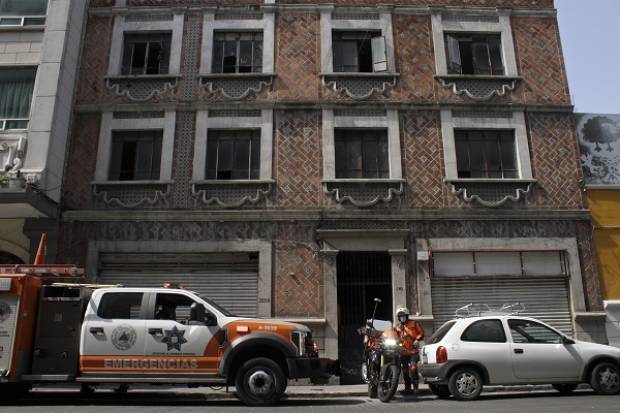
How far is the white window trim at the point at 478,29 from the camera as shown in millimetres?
15336

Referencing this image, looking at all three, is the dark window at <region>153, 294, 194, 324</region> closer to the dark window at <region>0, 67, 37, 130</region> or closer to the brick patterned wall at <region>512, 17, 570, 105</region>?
the dark window at <region>0, 67, 37, 130</region>

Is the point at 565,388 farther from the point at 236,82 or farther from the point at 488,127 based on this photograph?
the point at 236,82

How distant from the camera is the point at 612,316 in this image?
13422mm

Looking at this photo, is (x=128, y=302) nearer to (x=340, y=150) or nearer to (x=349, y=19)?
(x=340, y=150)

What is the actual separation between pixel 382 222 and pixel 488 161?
3638 mm

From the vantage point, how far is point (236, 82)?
15.0 meters

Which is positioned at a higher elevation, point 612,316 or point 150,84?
point 150,84

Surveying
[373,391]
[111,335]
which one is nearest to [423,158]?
[373,391]

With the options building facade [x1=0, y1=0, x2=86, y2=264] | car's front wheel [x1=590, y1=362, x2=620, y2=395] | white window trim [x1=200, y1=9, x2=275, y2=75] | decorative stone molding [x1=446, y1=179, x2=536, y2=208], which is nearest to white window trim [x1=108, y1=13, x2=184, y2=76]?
white window trim [x1=200, y1=9, x2=275, y2=75]

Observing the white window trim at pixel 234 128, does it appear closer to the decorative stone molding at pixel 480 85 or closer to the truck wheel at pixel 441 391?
the decorative stone molding at pixel 480 85

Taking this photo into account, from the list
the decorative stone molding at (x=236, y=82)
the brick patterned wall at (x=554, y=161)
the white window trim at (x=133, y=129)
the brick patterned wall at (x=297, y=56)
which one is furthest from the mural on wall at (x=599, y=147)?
the white window trim at (x=133, y=129)

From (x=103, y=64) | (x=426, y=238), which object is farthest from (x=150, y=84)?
(x=426, y=238)

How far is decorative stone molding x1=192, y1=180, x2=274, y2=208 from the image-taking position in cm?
1391

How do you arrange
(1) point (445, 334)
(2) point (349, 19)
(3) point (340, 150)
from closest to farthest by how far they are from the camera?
1. (1) point (445, 334)
2. (3) point (340, 150)
3. (2) point (349, 19)
